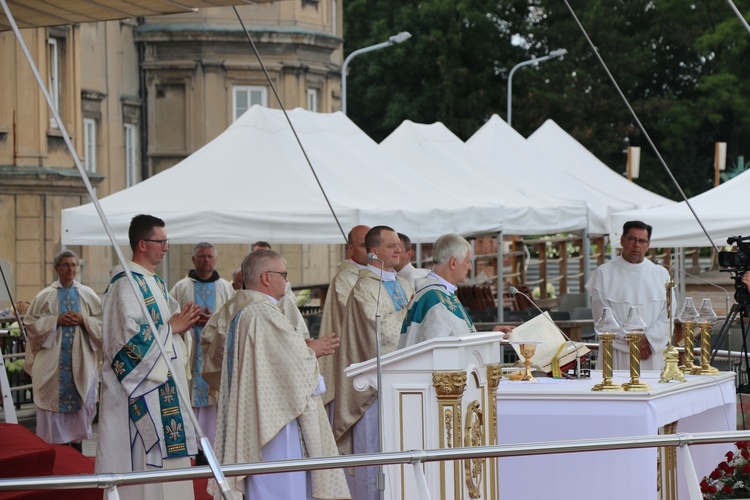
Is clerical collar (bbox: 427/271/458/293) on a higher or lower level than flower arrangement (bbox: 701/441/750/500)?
higher

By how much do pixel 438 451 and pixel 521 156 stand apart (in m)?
16.9

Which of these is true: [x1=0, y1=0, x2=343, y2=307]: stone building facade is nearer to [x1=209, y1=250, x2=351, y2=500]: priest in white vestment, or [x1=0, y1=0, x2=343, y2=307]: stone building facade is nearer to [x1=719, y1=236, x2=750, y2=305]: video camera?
[x1=719, y1=236, x2=750, y2=305]: video camera

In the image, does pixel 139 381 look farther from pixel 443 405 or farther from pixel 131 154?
pixel 131 154

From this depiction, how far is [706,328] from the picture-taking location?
907cm

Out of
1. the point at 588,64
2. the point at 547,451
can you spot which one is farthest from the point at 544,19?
the point at 547,451

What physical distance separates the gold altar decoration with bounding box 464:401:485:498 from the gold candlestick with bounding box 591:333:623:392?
1037 millimetres

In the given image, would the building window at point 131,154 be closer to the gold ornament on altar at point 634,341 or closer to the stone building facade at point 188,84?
the stone building facade at point 188,84

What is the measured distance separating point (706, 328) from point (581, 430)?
140 cm

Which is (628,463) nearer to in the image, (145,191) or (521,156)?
(145,191)

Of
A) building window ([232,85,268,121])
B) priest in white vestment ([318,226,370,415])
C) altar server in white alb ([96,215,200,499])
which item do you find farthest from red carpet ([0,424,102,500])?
building window ([232,85,268,121])

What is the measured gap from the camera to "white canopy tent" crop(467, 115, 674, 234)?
20.8m

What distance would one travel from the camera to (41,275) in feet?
91.2

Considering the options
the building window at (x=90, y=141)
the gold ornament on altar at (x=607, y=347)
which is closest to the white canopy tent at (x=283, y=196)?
the gold ornament on altar at (x=607, y=347)

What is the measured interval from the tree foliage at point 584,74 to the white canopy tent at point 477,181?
31081mm
